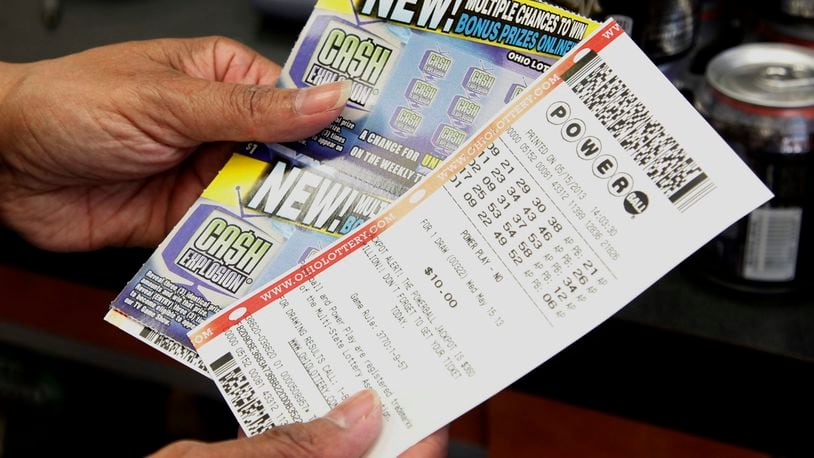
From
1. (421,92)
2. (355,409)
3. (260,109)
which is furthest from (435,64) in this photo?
(355,409)

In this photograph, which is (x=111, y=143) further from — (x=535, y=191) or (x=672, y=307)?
(x=672, y=307)

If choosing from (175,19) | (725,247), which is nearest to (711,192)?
(725,247)

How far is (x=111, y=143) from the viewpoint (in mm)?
741

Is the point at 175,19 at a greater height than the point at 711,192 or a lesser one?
lesser

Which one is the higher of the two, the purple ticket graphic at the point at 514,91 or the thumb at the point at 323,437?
the purple ticket graphic at the point at 514,91

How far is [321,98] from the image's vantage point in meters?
0.64

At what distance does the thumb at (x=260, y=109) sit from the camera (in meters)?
0.64

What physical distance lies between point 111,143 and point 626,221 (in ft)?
1.32

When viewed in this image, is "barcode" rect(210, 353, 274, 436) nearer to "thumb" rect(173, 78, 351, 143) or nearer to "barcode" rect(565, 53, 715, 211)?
"thumb" rect(173, 78, 351, 143)

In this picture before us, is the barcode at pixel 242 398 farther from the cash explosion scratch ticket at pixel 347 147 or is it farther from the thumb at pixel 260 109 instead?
the thumb at pixel 260 109

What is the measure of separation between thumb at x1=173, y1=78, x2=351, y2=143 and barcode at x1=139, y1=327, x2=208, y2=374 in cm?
15

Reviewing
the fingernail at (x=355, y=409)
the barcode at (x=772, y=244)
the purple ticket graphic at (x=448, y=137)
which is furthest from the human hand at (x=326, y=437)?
the barcode at (x=772, y=244)

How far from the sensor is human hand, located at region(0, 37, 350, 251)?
2.17ft

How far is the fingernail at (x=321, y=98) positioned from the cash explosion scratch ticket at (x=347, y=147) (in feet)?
0.04
